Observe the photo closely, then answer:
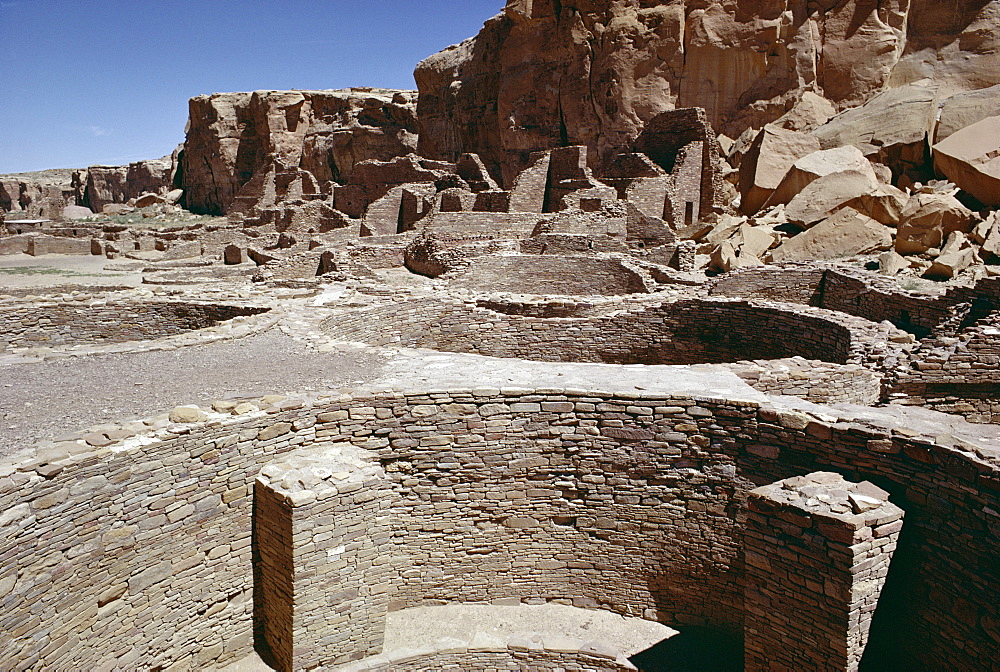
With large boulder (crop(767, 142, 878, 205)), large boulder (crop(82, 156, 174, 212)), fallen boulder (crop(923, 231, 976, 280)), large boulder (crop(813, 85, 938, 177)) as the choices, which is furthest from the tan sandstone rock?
large boulder (crop(82, 156, 174, 212))

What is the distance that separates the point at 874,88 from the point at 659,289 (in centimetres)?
1865

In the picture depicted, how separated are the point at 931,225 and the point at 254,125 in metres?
41.0

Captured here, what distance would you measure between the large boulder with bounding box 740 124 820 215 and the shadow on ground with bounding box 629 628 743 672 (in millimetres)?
17091

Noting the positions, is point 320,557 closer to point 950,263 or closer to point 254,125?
point 950,263

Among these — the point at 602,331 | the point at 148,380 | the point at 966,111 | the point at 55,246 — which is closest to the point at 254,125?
the point at 55,246

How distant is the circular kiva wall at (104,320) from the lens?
Answer: 10805 mm

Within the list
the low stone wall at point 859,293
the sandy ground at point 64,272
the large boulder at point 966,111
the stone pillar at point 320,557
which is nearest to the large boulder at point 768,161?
the large boulder at point 966,111

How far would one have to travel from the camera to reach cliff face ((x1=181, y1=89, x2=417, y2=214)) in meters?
43.2

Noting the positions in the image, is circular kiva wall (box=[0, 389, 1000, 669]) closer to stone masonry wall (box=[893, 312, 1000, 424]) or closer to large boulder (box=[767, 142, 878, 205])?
stone masonry wall (box=[893, 312, 1000, 424])

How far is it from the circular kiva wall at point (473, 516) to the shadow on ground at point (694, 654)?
14cm

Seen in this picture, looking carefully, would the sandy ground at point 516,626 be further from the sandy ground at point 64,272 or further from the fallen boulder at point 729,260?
the sandy ground at point 64,272

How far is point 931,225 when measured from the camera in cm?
1420

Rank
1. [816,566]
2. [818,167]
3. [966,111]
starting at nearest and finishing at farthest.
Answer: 1. [816,566]
2. [818,167]
3. [966,111]

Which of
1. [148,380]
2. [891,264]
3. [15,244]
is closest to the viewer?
[148,380]
